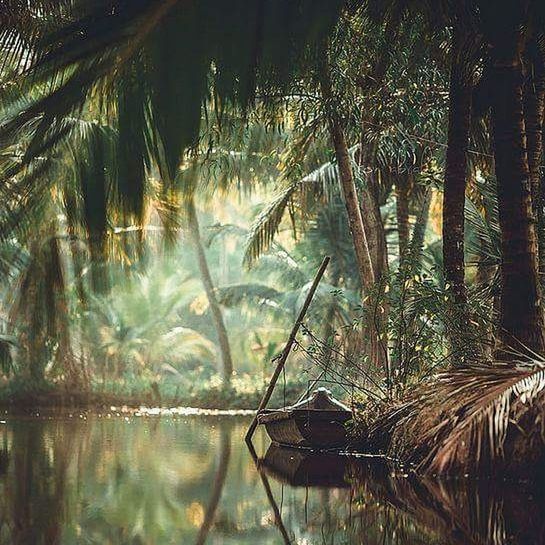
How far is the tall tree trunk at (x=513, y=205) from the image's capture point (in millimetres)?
8820

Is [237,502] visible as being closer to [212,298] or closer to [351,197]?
[351,197]

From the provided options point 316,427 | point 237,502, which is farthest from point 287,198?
point 237,502

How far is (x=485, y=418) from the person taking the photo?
745 cm

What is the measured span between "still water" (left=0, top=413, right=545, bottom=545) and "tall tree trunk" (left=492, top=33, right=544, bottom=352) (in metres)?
1.45

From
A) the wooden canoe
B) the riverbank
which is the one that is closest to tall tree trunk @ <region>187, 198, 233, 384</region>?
the riverbank

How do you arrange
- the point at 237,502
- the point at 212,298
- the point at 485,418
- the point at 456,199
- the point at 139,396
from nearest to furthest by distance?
1. the point at 237,502
2. the point at 485,418
3. the point at 456,199
4. the point at 139,396
5. the point at 212,298

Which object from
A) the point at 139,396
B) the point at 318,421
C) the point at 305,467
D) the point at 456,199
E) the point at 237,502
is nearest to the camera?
the point at 237,502

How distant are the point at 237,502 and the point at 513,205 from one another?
338 cm

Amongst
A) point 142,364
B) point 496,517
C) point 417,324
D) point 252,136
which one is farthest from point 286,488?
point 142,364

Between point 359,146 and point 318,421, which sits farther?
point 359,146

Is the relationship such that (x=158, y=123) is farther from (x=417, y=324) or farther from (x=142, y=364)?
(x=142, y=364)

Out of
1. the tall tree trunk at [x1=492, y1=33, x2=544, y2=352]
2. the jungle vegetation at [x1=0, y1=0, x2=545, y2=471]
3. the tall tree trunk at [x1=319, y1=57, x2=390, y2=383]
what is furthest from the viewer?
the tall tree trunk at [x1=319, y1=57, x2=390, y2=383]

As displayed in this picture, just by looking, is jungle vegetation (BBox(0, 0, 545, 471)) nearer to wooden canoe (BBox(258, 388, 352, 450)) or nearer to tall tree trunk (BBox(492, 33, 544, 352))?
tall tree trunk (BBox(492, 33, 544, 352))

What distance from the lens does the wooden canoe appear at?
1116cm
